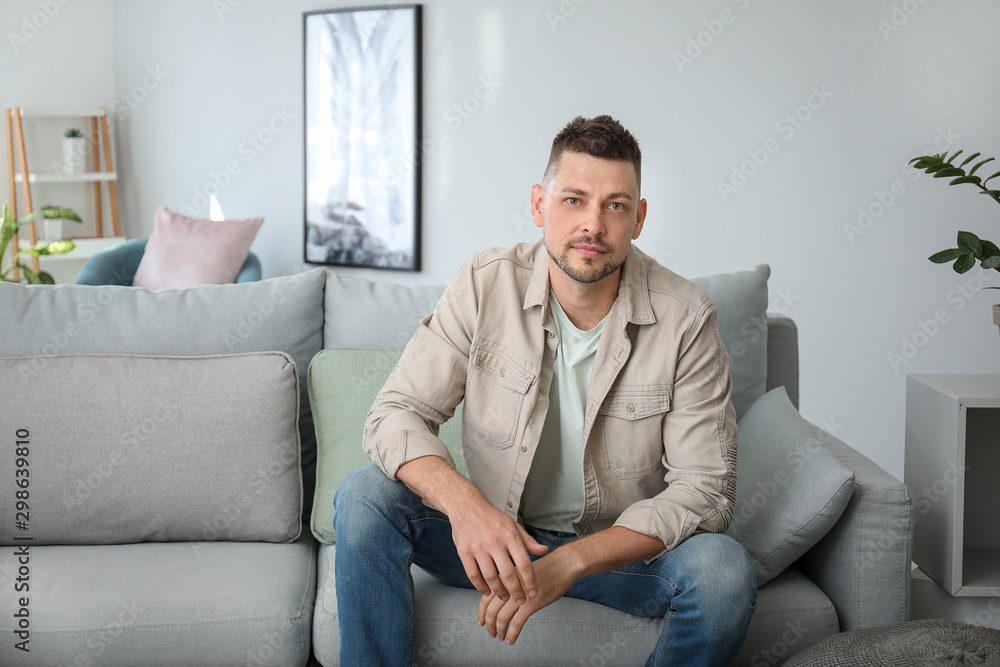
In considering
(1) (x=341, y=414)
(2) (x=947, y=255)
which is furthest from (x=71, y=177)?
(2) (x=947, y=255)

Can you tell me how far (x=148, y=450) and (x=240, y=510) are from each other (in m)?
0.20

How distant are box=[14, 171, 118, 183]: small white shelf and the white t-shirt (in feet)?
12.3

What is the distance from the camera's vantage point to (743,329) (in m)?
1.80

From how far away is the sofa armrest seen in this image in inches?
57.1

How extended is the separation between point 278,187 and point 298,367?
253 cm

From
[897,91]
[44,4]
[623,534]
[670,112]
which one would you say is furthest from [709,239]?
[44,4]

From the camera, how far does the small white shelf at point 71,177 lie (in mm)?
4359

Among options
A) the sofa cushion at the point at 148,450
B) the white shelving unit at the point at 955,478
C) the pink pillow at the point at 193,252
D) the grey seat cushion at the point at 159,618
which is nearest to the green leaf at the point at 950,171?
the white shelving unit at the point at 955,478

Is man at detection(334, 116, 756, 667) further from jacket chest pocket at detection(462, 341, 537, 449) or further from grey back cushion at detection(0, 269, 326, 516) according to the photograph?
grey back cushion at detection(0, 269, 326, 516)

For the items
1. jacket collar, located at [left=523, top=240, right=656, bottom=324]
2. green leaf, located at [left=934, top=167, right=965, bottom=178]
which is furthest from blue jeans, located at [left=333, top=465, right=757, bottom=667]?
green leaf, located at [left=934, top=167, right=965, bottom=178]

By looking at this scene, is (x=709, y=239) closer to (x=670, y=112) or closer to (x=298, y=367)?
(x=670, y=112)

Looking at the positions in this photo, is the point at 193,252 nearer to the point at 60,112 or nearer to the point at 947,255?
the point at 60,112

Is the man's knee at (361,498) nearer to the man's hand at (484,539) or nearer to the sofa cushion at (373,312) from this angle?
the man's hand at (484,539)

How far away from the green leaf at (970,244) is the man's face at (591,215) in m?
0.92
